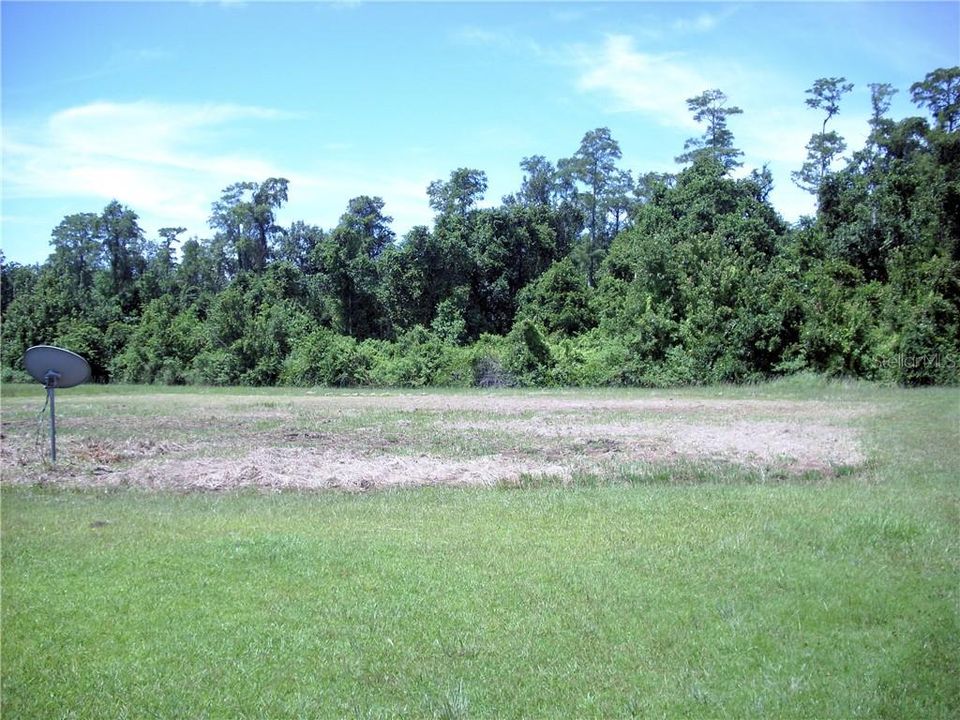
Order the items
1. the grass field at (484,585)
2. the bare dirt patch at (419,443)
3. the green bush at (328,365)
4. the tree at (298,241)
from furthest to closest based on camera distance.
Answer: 1. the tree at (298,241)
2. the green bush at (328,365)
3. the bare dirt patch at (419,443)
4. the grass field at (484,585)

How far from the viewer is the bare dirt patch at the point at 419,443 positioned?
12906 millimetres

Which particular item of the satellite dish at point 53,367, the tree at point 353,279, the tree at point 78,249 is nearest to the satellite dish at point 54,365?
the satellite dish at point 53,367

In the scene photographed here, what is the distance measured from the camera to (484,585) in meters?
6.80

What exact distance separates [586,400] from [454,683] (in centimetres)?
2498

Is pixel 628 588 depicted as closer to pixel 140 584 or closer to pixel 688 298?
pixel 140 584

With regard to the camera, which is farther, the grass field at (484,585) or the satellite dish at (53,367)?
the satellite dish at (53,367)

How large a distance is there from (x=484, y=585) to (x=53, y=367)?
385 inches

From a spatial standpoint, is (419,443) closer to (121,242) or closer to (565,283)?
(565,283)

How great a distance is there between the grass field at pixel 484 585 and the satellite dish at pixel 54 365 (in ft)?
5.37

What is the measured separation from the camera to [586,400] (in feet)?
97.3

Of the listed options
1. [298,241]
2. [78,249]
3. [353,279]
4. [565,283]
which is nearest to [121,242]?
[78,249]

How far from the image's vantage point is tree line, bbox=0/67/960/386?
38.1 metres

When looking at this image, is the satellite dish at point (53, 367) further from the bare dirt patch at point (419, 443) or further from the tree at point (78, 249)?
the tree at point (78, 249)

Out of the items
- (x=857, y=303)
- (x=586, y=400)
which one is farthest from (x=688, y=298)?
(x=586, y=400)
